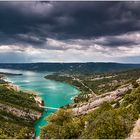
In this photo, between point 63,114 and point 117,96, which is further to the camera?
point 117,96

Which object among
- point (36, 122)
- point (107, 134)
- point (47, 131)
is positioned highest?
point (107, 134)

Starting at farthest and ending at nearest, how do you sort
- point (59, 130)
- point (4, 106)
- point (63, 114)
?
point (4, 106), point (63, 114), point (59, 130)

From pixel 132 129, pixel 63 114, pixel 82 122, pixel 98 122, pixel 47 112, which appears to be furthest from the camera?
pixel 47 112

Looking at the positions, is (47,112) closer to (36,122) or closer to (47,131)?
(36,122)

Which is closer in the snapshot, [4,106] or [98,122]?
[98,122]

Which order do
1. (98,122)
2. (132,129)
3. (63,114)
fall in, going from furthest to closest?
(63,114) → (98,122) → (132,129)

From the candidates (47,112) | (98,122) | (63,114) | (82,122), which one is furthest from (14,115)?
(98,122)

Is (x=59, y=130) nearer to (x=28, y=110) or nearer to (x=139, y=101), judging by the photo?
(x=139, y=101)

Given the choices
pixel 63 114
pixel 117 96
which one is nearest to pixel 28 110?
pixel 117 96

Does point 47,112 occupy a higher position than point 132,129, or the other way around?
point 132,129
